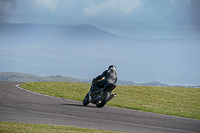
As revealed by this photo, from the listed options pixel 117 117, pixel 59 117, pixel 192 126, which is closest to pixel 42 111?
pixel 59 117

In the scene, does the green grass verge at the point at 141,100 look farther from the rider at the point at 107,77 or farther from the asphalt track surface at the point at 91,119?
the asphalt track surface at the point at 91,119

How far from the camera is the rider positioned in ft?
46.1

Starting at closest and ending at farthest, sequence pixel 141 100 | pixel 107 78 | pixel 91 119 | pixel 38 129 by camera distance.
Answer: pixel 38 129, pixel 91 119, pixel 107 78, pixel 141 100

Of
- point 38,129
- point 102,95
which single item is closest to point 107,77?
point 102,95

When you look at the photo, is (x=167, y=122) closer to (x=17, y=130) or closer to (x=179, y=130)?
(x=179, y=130)

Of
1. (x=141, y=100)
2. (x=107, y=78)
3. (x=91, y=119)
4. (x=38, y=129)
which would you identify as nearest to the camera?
(x=38, y=129)

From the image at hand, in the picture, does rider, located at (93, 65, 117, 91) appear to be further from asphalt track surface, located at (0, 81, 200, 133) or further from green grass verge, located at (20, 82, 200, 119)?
green grass verge, located at (20, 82, 200, 119)

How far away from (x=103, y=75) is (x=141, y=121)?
364cm

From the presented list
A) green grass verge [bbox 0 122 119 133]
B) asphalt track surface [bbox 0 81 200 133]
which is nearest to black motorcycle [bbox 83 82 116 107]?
asphalt track surface [bbox 0 81 200 133]

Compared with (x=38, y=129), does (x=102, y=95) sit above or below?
above

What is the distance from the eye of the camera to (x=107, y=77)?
14.1m

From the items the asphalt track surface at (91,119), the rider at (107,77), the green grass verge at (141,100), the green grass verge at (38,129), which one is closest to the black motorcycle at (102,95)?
the rider at (107,77)

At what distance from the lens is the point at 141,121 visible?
11.4 m

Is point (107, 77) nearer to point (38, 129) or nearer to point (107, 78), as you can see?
point (107, 78)
